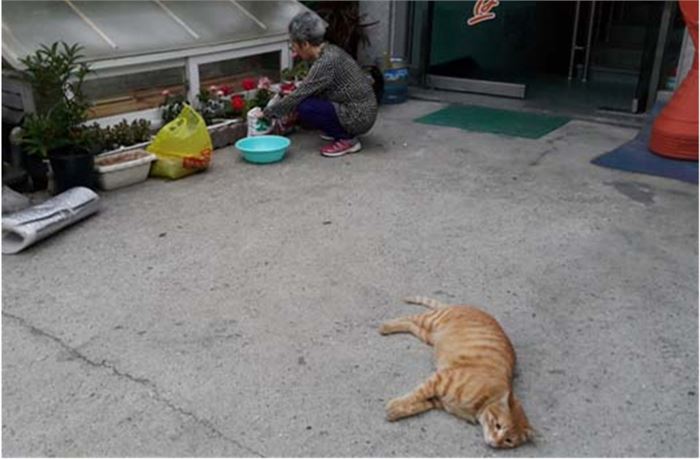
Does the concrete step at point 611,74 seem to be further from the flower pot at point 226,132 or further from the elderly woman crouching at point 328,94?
the flower pot at point 226,132

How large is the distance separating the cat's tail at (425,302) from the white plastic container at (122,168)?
1.94 m

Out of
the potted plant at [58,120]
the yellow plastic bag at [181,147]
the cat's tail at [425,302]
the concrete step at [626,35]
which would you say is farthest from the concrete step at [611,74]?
the potted plant at [58,120]

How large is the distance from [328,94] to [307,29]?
1.51 ft

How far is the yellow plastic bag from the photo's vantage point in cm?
384

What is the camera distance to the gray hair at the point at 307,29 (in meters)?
Result: 3.95

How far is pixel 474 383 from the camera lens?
1.95 metres

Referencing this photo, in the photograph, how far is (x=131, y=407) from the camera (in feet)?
6.59

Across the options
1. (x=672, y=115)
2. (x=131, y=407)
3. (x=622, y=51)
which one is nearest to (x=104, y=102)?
(x=131, y=407)

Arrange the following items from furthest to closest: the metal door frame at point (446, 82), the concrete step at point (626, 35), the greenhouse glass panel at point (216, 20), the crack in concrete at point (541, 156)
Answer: the concrete step at point (626, 35) → the metal door frame at point (446, 82) → the greenhouse glass panel at point (216, 20) → the crack in concrete at point (541, 156)

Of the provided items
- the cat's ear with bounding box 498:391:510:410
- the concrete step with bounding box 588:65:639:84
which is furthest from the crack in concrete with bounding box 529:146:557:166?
the concrete step with bounding box 588:65:639:84

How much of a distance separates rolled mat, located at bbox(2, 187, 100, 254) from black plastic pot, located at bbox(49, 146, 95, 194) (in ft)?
0.35

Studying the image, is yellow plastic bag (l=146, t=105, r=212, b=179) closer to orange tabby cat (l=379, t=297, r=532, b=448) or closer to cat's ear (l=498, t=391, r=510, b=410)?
orange tabby cat (l=379, t=297, r=532, b=448)

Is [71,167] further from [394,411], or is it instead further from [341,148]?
[394,411]

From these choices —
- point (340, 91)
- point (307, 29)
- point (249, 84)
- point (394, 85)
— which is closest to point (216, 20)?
point (249, 84)
